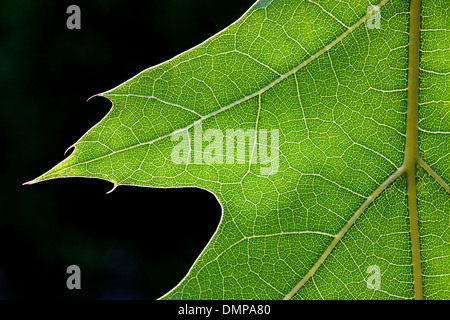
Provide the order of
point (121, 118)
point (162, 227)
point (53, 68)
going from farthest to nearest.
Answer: point (162, 227), point (53, 68), point (121, 118)

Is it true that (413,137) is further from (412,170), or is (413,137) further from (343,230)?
(343,230)

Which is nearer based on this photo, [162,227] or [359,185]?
[359,185]

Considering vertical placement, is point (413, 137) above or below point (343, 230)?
above

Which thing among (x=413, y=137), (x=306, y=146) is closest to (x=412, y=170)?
(x=413, y=137)

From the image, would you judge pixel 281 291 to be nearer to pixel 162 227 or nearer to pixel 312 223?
pixel 312 223
